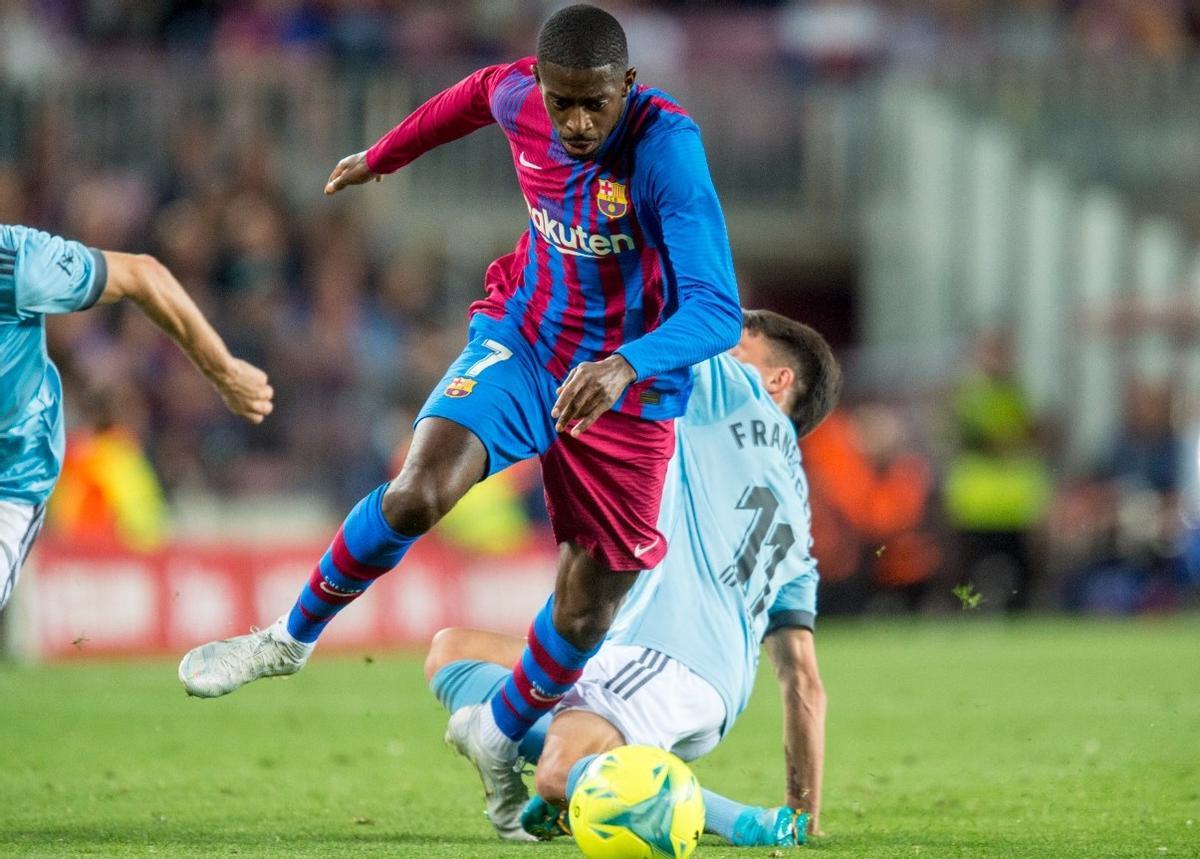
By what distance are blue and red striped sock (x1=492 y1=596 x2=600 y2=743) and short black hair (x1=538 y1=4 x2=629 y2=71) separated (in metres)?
1.67

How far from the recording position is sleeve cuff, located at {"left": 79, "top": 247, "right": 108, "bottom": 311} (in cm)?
599

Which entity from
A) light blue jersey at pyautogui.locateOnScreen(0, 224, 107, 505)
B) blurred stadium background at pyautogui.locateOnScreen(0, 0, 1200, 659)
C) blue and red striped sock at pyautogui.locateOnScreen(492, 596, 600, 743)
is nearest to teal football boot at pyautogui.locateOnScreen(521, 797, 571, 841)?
blue and red striped sock at pyautogui.locateOnScreen(492, 596, 600, 743)

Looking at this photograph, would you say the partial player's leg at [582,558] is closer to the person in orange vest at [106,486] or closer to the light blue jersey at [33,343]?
the light blue jersey at [33,343]

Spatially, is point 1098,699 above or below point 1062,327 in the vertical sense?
below

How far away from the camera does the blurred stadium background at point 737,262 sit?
14.0 meters

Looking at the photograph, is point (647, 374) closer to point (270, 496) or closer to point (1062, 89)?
point (270, 496)

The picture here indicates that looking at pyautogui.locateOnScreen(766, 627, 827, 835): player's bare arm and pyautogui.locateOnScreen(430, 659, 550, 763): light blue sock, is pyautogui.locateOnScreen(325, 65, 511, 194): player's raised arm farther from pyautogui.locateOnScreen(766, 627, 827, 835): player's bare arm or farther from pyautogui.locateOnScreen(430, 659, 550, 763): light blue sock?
pyautogui.locateOnScreen(766, 627, 827, 835): player's bare arm

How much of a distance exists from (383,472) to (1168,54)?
374 inches

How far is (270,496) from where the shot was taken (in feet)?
48.2

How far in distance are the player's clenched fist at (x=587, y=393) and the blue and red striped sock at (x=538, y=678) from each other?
1139 millimetres

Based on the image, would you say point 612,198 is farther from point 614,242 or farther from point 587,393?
point 587,393

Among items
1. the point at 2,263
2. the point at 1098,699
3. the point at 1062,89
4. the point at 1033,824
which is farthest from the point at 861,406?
the point at 2,263

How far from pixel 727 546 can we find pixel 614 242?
107 centimetres

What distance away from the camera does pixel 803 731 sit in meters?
6.06
